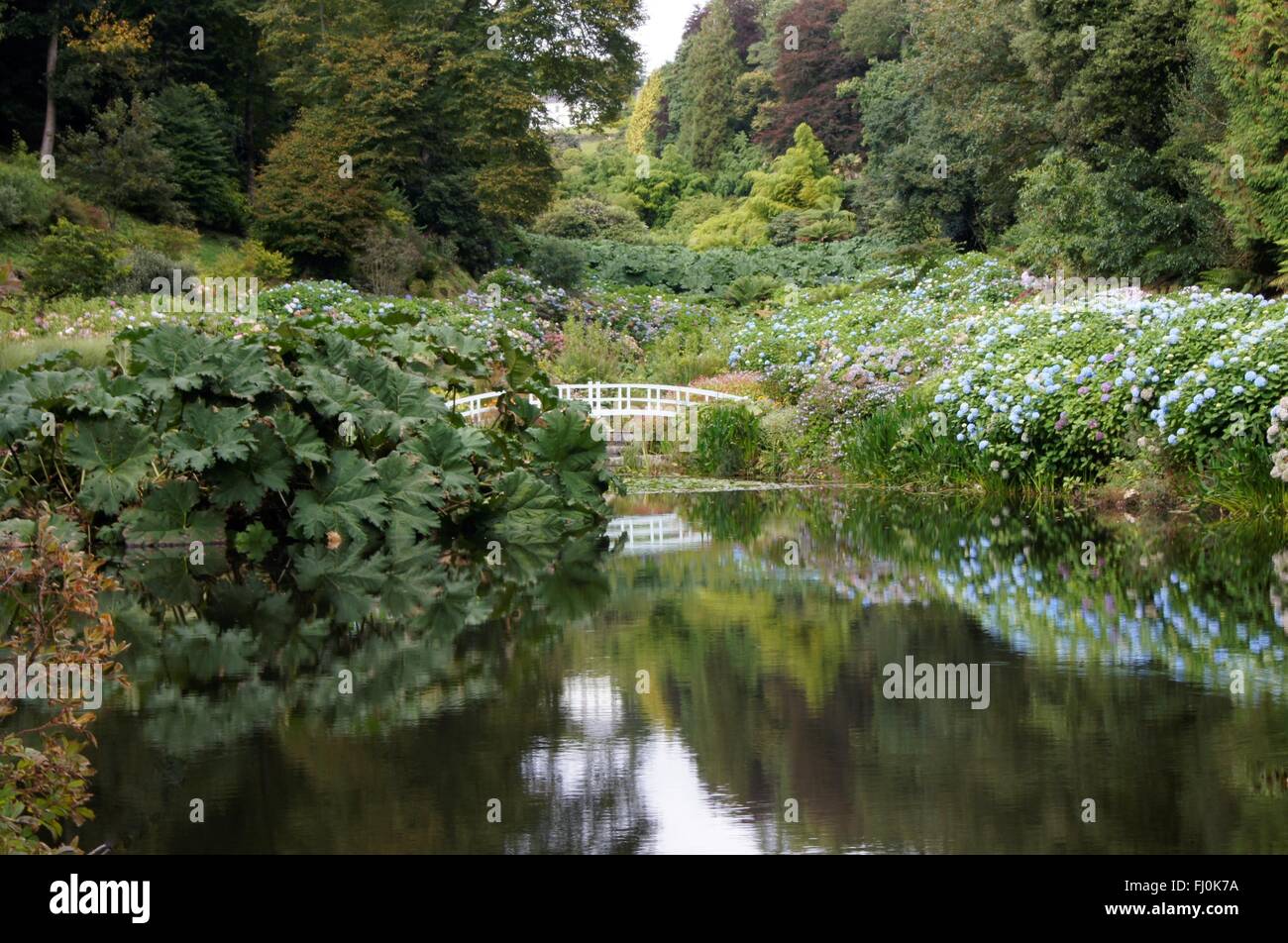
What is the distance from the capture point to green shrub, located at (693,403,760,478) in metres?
17.2

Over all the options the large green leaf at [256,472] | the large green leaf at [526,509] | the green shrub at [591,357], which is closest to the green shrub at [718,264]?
the green shrub at [591,357]

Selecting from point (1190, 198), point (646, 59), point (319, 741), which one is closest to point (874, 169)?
point (646, 59)

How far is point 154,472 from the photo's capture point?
10492 mm

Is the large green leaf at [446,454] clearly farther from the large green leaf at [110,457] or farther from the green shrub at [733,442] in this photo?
the green shrub at [733,442]

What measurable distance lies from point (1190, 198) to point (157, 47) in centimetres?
2503

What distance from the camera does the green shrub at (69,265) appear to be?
23469 mm

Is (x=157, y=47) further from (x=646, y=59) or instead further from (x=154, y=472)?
(x=154, y=472)

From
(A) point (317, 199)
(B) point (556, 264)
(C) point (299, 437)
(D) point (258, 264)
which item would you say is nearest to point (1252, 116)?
(C) point (299, 437)

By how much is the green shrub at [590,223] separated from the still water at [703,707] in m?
37.1

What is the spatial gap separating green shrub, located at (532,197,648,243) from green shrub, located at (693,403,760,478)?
28.3 meters

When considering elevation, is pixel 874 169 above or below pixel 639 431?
above

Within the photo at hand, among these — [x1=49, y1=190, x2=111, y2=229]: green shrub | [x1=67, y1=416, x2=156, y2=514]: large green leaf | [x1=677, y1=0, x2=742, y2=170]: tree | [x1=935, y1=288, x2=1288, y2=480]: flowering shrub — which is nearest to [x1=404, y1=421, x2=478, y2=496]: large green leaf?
[x1=67, y1=416, x2=156, y2=514]: large green leaf

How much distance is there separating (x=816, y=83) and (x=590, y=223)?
12.8 m

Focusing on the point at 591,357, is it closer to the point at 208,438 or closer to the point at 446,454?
the point at 446,454
